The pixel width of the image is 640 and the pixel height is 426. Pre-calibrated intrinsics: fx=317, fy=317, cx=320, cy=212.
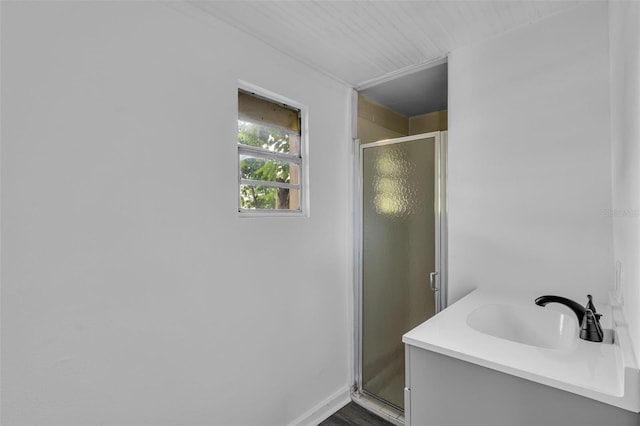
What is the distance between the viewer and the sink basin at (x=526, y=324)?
1380 mm

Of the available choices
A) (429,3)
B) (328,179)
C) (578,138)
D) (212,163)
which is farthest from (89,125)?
(578,138)

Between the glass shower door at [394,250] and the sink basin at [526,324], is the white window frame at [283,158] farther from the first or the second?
the sink basin at [526,324]

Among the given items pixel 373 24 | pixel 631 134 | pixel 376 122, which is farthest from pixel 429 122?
pixel 631 134

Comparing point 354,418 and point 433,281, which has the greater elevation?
point 433,281

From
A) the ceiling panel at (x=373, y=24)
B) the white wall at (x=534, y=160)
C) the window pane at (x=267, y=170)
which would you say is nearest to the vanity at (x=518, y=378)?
the white wall at (x=534, y=160)

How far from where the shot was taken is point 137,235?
1.35 metres

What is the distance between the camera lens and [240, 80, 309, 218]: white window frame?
5.89 ft

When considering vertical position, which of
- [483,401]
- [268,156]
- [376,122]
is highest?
[376,122]

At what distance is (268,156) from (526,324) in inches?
63.1

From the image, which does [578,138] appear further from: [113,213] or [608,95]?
[113,213]

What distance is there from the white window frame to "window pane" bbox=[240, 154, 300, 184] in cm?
3

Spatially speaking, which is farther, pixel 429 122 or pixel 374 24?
pixel 429 122

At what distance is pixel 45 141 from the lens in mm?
1126

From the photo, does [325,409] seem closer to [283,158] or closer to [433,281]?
[433,281]
